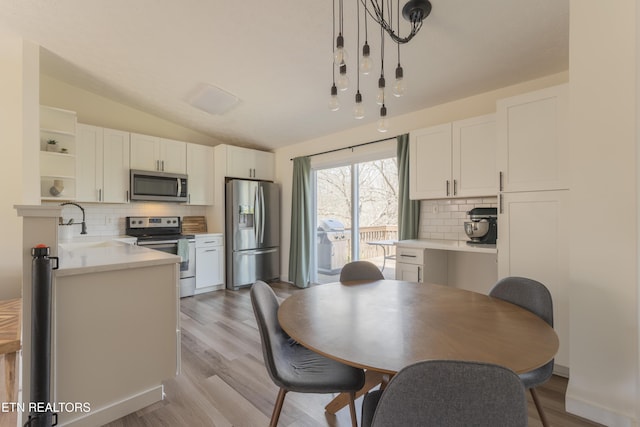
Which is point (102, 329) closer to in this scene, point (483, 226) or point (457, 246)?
point (457, 246)

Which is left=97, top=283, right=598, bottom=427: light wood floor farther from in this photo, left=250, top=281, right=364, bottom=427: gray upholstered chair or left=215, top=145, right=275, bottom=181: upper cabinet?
left=215, top=145, right=275, bottom=181: upper cabinet

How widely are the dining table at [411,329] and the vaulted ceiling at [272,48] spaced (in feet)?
6.27

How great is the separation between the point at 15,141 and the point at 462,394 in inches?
174

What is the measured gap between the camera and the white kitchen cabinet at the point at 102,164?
3.68 metres

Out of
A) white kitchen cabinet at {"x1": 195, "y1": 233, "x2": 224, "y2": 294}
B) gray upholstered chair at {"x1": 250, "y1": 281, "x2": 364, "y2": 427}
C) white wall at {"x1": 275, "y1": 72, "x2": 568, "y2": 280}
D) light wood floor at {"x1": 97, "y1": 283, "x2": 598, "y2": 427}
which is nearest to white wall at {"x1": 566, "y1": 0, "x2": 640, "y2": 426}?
light wood floor at {"x1": 97, "y1": 283, "x2": 598, "y2": 427}

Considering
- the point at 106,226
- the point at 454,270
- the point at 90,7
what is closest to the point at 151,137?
the point at 106,226

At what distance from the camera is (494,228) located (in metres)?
2.76

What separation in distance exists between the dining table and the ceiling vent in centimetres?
281

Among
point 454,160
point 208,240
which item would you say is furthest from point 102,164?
point 454,160

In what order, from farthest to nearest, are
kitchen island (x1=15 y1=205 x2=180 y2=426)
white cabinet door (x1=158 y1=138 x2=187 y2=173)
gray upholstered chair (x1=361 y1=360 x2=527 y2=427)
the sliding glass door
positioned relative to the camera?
white cabinet door (x1=158 y1=138 x2=187 y2=173) < the sliding glass door < kitchen island (x1=15 y1=205 x2=180 y2=426) < gray upholstered chair (x1=361 y1=360 x2=527 y2=427)

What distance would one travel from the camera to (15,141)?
10.2 feet

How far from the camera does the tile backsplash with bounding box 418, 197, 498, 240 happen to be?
310 centimetres

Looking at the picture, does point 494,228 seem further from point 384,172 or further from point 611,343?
point 384,172

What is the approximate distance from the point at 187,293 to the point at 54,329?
108 inches
